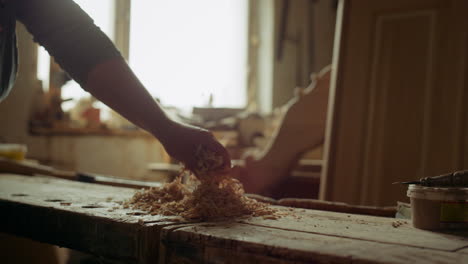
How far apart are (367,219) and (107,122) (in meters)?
4.89

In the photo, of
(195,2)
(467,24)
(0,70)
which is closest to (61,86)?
(195,2)

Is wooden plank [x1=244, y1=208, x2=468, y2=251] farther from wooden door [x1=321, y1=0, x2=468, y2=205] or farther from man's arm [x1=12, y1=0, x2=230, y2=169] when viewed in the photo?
wooden door [x1=321, y1=0, x2=468, y2=205]

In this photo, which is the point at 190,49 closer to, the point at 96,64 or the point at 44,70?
the point at 44,70

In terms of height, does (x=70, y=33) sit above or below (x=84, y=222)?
above

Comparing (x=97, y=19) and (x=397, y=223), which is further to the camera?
(x=97, y=19)

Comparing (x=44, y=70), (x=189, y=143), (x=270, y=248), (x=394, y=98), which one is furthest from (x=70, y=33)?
(x=44, y=70)

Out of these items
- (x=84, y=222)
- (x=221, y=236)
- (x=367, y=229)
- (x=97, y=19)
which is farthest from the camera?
(x=97, y=19)

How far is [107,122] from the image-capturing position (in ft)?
19.5

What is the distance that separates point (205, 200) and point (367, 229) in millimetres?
465

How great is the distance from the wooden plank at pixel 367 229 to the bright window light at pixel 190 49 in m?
4.44

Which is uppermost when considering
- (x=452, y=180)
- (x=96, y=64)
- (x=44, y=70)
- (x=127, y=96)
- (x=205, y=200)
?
(x=44, y=70)

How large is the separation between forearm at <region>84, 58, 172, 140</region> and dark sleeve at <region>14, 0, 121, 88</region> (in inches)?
1.4

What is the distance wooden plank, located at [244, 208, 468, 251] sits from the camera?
3.61ft

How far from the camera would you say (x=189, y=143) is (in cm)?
157
